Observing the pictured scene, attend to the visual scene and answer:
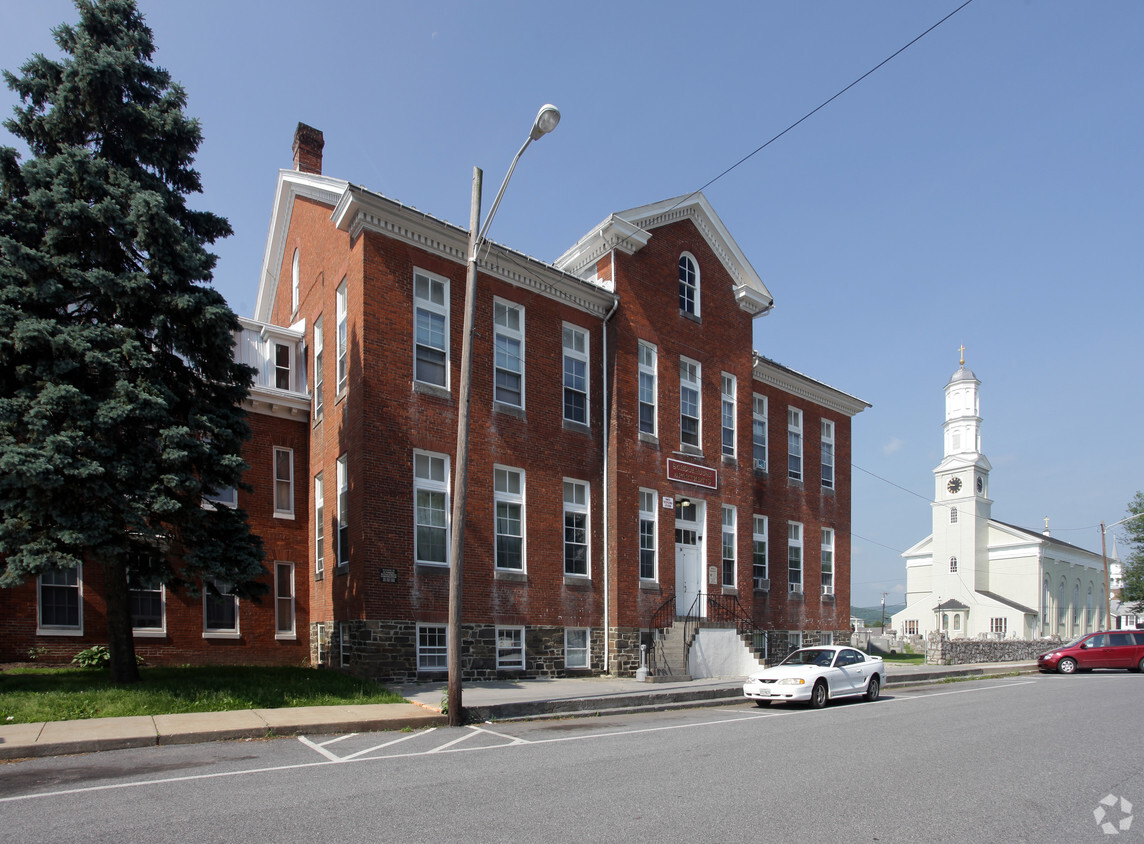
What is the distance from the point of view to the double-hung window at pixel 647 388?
23.5m

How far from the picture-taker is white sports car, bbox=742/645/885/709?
55.7ft

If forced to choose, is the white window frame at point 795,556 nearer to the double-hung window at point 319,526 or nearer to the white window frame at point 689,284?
the white window frame at point 689,284

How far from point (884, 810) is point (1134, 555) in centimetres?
7508

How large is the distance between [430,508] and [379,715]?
20.8 ft

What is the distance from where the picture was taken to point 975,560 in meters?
76.0

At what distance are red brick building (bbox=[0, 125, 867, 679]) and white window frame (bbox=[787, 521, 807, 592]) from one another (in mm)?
1938

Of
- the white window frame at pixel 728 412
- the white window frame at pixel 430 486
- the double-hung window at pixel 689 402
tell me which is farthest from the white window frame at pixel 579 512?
the white window frame at pixel 728 412

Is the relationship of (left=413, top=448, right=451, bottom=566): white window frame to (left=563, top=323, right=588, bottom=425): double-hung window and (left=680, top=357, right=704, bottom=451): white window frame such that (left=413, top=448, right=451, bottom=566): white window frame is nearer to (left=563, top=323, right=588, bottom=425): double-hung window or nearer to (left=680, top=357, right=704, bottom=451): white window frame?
(left=563, top=323, right=588, bottom=425): double-hung window

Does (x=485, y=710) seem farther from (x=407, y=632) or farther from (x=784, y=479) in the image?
(x=784, y=479)

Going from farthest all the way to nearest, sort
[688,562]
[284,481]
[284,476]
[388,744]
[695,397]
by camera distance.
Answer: [695,397] → [688,562] → [284,476] → [284,481] → [388,744]

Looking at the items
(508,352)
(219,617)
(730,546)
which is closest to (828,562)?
(730,546)

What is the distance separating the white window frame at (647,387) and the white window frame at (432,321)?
20.1 ft

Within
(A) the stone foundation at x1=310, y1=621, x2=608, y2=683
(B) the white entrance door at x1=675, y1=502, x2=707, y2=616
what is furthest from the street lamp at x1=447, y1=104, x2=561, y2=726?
(B) the white entrance door at x1=675, y1=502, x2=707, y2=616

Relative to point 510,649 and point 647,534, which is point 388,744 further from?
point 647,534
